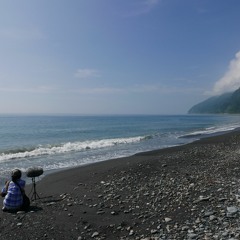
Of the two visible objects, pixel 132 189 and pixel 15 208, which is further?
pixel 132 189

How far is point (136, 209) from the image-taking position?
1040cm

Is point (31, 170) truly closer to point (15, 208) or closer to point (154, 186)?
point (15, 208)

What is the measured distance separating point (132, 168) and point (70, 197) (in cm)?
589

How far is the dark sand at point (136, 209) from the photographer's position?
8627 mm

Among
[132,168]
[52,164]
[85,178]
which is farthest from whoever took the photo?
[52,164]

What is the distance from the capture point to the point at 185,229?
8.37 meters

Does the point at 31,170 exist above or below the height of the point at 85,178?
above

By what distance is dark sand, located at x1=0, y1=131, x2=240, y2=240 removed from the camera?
8627 millimetres

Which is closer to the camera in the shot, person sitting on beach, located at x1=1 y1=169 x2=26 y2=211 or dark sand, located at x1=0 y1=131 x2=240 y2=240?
dark sand, located at x1=0 y1=131 x2=240 y2=240

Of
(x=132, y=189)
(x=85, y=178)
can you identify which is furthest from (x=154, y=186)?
(x=85, y=178)

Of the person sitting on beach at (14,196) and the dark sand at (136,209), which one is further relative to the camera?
the person sitting on beach at (14,196)

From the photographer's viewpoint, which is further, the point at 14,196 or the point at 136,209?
the point at 14,196

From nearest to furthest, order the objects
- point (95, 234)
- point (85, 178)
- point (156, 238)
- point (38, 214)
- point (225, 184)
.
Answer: point (156, 238) < point (95, 234) < point (38, 214) < point (225, 184) < point (85, 178)

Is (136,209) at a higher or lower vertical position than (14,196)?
lower
